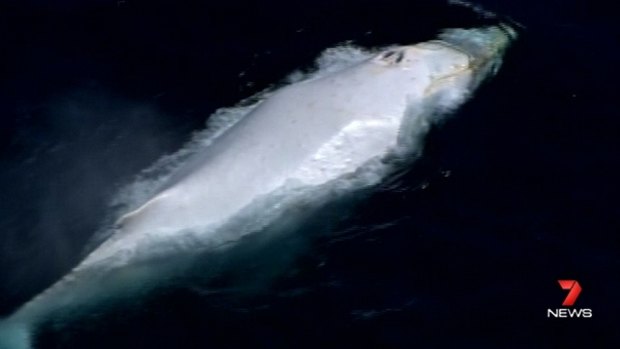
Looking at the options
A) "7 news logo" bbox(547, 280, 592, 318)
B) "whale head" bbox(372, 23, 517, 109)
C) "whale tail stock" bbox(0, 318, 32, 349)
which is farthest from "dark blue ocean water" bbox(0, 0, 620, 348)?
"whale head" bbox(372, 23, 517, 109)

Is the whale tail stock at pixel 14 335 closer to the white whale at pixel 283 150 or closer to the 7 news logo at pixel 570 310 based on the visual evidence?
the white whale at pixel 283 150

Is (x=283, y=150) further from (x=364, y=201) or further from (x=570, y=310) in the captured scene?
(x=570, y=310)

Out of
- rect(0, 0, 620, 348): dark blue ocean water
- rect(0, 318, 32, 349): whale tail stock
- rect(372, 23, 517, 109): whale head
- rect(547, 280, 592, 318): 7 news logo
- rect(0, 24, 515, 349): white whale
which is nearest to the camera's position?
rect(0, 318, 32, 349): whale tail stock

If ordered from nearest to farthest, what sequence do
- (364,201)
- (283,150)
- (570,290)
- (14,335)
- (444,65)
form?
(14,335) < (570,290) < (364,201) < (283,150) < (444,65)

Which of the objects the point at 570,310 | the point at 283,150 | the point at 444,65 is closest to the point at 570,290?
the point at 570,310

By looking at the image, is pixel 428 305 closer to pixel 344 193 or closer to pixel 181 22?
pixel 344 193

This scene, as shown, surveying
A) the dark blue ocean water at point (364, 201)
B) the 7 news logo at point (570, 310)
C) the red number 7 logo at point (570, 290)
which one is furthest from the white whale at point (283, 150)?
the 7 news logo at point (570, 310)

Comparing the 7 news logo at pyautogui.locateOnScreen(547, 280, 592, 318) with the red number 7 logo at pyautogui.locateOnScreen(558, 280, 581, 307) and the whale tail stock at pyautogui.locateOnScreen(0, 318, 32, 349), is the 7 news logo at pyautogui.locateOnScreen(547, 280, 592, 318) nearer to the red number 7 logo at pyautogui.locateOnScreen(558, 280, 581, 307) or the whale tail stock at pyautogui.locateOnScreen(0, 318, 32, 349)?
the red number 7 logo at pyautogui.locateOnScreen(558, 280, 581, 307)
